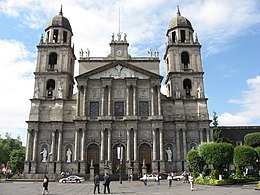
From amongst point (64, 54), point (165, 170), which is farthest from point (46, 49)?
point (165, 170)

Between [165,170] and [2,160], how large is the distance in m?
45.1

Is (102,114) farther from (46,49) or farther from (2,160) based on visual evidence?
(2,160)

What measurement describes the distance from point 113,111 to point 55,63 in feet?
47.3

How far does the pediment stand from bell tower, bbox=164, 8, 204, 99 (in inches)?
220

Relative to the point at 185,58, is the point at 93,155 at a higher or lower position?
lower

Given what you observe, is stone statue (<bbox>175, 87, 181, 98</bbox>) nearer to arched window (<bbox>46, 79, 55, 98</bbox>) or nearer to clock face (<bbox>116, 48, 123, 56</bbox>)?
clock face (<bbox>116, 48, 123, 56</bbox>)

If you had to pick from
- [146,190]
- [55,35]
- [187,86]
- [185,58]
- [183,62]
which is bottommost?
[146,190]

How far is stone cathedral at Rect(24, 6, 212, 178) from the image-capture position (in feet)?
140

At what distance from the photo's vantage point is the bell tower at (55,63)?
155 ft

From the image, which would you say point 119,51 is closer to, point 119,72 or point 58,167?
point 119,72

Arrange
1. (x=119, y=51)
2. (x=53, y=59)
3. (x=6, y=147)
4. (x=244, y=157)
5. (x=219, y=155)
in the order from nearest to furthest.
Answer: (x=219, y=155) < (x=244, y=157) < (x=119, y=51) < (x=53, y=59) < (x=6, y=147)

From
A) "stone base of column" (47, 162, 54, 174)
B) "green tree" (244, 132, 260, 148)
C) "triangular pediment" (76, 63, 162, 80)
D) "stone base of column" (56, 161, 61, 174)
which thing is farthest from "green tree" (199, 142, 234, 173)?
"stone base of column" (47, 162, 54, 174)

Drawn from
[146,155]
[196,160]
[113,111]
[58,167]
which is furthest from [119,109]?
[196,160]

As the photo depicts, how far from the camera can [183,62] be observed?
166 ft
